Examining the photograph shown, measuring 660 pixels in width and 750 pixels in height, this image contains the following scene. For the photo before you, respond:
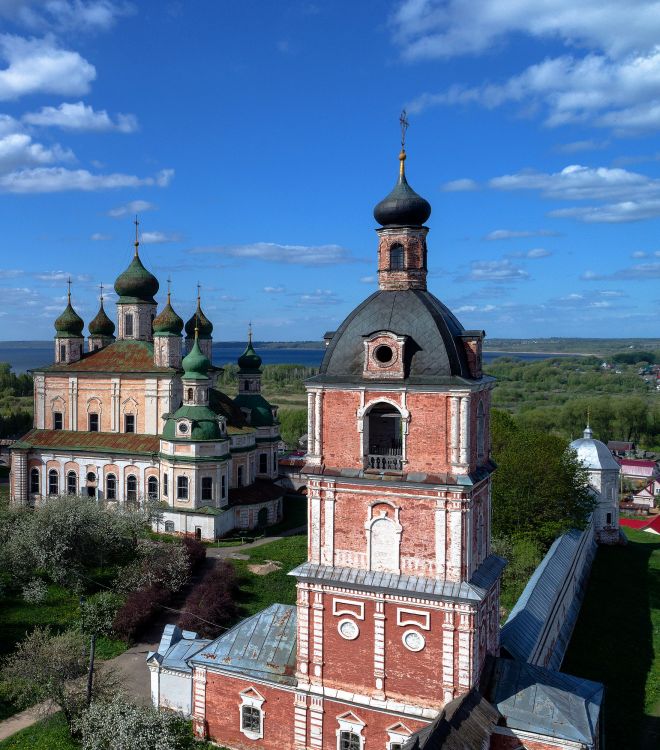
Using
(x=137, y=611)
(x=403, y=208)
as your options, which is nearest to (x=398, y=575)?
(x=403, y=208)

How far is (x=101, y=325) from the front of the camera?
45.8 m

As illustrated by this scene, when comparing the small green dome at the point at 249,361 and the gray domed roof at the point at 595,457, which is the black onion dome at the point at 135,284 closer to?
the small green dome at the point at 249,361

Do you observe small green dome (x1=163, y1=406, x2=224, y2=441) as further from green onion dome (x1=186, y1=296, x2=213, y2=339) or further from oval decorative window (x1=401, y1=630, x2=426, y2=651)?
oval decorative window (x1=401, y1=630, x2=426, y2=651)

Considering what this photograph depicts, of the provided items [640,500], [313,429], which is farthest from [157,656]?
[640,500]

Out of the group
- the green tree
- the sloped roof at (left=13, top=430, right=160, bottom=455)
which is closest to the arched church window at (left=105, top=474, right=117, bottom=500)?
the sloped roof at (left=13, top=430, right=160, bottom=455)

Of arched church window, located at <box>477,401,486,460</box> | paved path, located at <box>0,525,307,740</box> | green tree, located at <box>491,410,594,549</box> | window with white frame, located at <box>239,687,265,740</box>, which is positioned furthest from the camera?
green tree, located at <box>491,410,594,549</box>

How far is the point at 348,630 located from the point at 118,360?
30.7 m

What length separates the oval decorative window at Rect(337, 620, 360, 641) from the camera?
1466 centimetres

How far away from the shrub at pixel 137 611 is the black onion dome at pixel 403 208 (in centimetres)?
1678

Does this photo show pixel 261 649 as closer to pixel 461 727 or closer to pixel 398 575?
pixel 398 575

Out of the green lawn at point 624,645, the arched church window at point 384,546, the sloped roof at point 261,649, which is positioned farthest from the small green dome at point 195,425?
the arched church window at point 384,546

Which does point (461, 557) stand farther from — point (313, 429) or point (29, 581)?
point (29, 581)

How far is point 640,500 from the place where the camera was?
2186 inches

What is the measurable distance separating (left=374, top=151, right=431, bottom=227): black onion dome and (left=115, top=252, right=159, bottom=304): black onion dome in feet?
99.5
